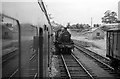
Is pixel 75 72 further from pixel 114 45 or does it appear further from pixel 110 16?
pixel 110 16

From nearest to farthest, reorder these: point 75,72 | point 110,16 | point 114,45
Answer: point 114,45 → point 75,72 → point 110,16

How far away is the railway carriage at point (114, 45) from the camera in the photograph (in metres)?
9.50

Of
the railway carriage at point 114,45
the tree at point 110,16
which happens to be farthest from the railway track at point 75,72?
the tree at point 110,16

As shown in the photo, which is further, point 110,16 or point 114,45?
point 110,16

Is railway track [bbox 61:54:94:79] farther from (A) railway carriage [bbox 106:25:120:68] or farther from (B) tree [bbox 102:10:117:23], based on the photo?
(B) tree [bbox 102:10:117:23]

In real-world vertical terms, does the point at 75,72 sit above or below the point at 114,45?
below

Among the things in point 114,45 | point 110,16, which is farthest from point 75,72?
point 110,16

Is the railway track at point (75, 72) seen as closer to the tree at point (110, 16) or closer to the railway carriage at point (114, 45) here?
the railway carriage at point (114, 45)

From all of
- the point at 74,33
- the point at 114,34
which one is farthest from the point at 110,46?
the point at 74,33

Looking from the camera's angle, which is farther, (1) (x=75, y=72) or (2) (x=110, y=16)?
(2) (x=110, y=16)

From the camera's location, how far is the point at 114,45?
10.1 meters

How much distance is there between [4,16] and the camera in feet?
3.96

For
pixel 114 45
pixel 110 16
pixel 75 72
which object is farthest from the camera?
pixel 110 16

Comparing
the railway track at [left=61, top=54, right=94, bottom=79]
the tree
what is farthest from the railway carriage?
the tree
